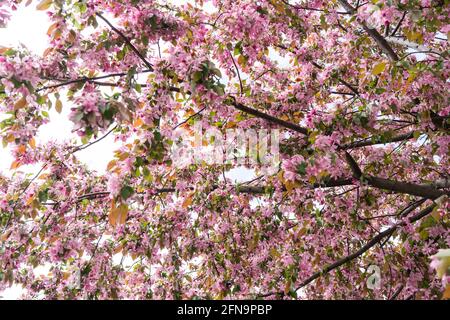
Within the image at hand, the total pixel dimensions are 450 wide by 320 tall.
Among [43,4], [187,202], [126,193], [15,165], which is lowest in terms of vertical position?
[126,193]

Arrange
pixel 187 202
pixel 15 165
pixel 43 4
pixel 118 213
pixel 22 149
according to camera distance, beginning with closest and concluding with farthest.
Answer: pixel 43 4
pixel 118 213
pixel 22 149
pixel 15 165
pixel 187 202

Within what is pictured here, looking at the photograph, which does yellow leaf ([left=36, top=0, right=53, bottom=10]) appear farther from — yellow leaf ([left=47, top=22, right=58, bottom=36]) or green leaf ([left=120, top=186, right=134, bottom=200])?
green leaf ([left=120, top=186, right=134, bottom=200])

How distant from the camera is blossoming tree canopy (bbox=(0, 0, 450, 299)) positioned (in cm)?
346

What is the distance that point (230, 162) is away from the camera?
215 inches

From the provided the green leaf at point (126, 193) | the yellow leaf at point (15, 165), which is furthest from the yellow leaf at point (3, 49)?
the yellow leaf at point (15, 165)

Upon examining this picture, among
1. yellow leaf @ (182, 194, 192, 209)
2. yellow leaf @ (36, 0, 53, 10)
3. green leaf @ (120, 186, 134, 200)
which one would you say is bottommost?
green leaf @ (120, 186, 134, 200)

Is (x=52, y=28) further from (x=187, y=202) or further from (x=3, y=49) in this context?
(x=187, y=202)

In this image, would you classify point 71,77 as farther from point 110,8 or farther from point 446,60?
point 446,60

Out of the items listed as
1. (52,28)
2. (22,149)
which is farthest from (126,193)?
(22,149)

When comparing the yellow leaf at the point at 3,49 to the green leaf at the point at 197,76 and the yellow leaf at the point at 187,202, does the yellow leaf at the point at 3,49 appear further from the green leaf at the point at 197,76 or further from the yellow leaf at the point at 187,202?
the yellow leaf at the point at 187,202

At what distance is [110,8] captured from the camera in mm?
3748

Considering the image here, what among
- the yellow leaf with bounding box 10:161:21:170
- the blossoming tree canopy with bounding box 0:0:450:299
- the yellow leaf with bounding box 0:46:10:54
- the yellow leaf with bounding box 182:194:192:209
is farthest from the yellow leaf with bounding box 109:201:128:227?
the yellow leaf with bounding box 10:161:21:170

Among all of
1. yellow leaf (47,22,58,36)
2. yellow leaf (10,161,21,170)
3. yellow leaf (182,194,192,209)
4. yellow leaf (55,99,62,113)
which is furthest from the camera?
yellow leaf (182,194,192,209)

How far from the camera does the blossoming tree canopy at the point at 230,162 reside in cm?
346
